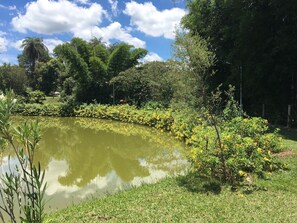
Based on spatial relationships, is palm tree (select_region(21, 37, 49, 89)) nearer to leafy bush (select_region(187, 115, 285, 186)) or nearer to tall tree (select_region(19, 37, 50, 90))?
tall tree (select_region(19, 37, 50, 90))

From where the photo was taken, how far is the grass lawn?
4.36 meters

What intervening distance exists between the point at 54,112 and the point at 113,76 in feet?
16.7

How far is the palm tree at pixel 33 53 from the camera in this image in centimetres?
3891

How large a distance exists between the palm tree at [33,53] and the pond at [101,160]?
26.0 metres

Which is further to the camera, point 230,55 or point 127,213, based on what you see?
point 230,55

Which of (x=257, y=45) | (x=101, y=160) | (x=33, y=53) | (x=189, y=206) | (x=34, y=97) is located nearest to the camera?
(x=189, y=206)

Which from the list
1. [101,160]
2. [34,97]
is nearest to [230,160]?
[101,160]

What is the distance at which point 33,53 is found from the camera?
39719 mm

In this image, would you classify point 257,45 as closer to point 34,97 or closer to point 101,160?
point 101,160

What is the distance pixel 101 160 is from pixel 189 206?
520cm

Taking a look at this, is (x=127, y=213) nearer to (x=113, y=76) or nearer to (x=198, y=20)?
(x=198, y=20)

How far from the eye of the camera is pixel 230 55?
13.5 meters

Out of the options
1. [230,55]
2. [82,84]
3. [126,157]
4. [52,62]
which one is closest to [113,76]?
[82,84]

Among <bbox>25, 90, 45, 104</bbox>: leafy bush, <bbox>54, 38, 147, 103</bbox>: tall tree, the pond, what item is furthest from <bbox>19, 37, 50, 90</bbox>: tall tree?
the pond
